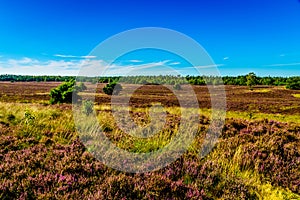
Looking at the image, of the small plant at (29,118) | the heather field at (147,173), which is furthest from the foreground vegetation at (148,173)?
the small plant at (29,118)

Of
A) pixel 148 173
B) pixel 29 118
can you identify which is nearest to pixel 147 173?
pixel 148 173

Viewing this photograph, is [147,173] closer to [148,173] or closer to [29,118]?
[148,173]

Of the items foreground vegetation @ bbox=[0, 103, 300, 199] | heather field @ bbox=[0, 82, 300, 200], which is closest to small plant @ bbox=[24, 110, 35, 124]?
heather field @ bbox=[0, 82, 300, 200]

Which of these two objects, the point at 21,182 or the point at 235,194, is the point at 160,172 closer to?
the point at 235,194

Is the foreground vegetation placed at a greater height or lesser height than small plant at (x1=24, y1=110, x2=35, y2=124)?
lesser

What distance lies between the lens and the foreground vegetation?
495cm

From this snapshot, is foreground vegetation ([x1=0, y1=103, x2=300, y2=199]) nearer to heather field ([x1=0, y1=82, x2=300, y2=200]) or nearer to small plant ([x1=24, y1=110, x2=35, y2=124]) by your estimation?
heather field ([x1=0, y1=82, x2=300, y2=200])

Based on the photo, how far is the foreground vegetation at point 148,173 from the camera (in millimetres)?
4949

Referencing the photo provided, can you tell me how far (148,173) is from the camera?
227 inches

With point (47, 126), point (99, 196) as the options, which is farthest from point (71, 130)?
point (99, 196)

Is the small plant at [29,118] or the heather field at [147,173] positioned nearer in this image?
the heather field at [147,173]

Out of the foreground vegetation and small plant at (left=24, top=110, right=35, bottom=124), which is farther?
small plant at (left=24, top=110, right=35, bottom=124)

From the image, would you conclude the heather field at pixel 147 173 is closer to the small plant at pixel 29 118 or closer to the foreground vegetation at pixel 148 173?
the foreground vegetation at pixel 148 173

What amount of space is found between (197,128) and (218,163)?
2.96 meters
